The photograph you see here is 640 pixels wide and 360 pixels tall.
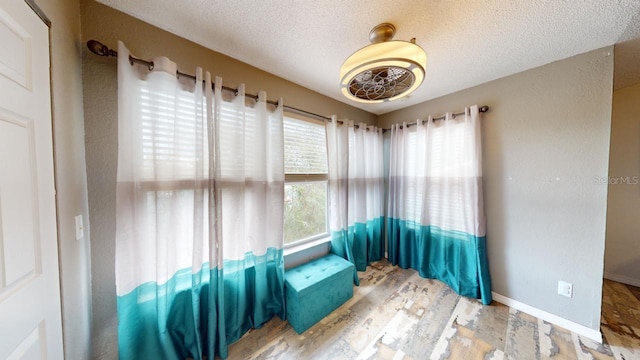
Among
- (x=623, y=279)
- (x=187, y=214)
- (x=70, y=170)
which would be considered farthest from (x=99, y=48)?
(x=623, y=279)

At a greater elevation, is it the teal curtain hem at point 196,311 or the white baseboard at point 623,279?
the teal curtain hem at point 196,311

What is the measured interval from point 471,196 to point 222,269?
2.42m

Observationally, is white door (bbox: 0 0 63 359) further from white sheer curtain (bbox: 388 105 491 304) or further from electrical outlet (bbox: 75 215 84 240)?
white sheer curtain (bbox: 388 105 491 304)

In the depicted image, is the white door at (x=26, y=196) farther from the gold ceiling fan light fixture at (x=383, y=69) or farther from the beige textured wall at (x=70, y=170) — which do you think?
the gold ceiling fan light fixture at (x=383, y=69)

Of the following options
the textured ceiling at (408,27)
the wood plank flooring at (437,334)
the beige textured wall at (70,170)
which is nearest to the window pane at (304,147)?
the textured ceiling at (408,27)

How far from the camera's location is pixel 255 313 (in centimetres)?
158

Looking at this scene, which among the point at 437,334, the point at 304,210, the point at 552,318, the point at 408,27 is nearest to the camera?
the point at 408,27

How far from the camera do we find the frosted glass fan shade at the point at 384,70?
3.26 feet

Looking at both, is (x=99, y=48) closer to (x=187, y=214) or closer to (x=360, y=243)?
(x=187, y=214)

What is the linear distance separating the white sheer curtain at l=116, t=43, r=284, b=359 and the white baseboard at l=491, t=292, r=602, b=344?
2.32 metres

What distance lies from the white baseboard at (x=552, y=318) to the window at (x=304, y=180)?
75.6 inches

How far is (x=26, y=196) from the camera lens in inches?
24.6

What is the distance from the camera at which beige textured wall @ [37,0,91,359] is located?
82 cm

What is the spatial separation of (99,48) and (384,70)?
159cm
